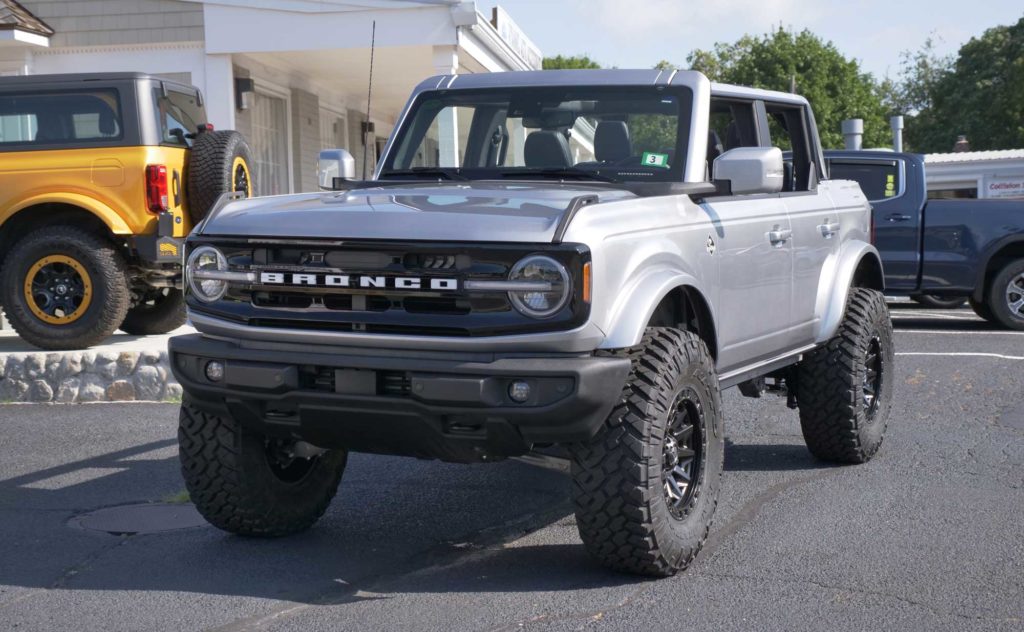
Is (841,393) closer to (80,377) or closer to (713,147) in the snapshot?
(713,147)

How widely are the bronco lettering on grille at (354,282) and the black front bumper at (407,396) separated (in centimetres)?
22

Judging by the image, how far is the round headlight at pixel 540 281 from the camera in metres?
4.17

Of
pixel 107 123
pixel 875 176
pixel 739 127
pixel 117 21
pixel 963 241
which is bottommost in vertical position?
pixel 963 241

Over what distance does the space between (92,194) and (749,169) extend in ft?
19.6

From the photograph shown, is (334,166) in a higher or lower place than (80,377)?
higher

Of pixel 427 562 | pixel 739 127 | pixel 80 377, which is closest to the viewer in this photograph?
pixel 427 562

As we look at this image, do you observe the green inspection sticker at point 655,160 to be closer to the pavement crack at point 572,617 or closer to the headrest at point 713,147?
the headrest at point 713,147

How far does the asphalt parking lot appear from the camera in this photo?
416cm

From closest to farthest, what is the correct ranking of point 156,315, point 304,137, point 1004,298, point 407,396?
point 407,396, point 156,315, point 1004,298, point 304,137

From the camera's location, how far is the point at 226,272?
4.63 metres

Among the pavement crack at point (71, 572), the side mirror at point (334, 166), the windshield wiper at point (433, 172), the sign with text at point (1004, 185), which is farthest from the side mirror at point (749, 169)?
the sign with text at point (1004, 185)

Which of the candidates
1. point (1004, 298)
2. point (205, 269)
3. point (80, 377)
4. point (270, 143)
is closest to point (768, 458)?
point (205, 269)

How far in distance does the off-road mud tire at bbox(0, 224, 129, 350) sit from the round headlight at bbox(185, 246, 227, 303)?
192 inches

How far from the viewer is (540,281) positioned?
165 inches
